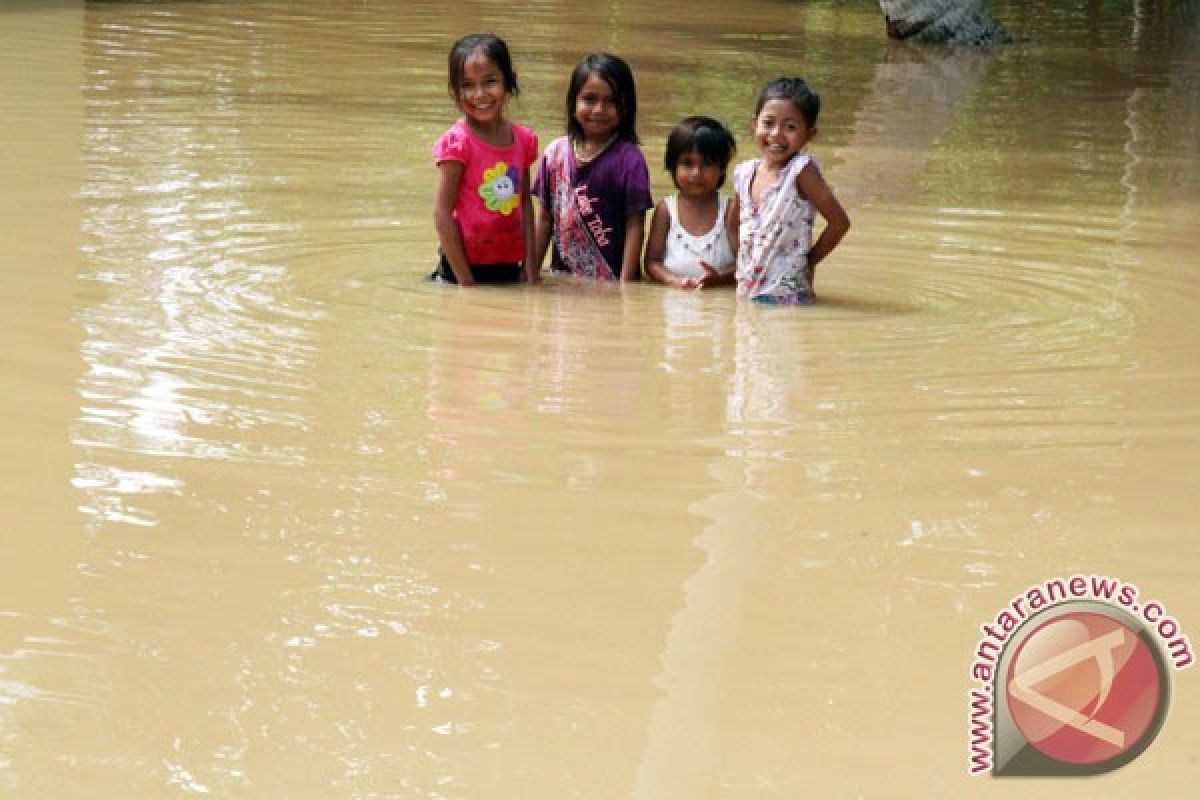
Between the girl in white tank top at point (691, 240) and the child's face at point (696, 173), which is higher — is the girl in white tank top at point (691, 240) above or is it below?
below

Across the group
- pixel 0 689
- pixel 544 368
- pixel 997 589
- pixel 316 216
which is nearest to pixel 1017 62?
pixel 316 216

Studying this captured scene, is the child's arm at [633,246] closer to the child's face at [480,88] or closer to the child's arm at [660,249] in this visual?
the child's arm at [660,249]

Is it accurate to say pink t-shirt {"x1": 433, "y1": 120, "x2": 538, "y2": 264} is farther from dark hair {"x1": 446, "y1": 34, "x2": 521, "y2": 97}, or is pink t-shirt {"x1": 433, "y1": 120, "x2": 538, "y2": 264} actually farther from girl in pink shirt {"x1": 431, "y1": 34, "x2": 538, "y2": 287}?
dark hair {"x1": 446, "y1": 34, "x2": 521, "y2": 97}

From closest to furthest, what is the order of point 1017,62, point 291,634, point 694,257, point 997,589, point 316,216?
point 291,634, point 997,589, point 694,257, point 316,216, point 1017,62

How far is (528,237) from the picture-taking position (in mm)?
7215

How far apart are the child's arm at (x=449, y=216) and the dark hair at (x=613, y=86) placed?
0.49m

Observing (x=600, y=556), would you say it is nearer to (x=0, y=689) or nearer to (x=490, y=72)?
(x=0, y=689)

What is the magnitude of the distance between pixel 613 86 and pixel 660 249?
2.12 ft

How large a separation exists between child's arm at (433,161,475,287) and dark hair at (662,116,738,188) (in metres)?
0.76

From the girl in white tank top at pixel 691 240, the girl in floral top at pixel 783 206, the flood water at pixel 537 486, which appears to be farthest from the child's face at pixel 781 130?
the flood water at pixel 537 486

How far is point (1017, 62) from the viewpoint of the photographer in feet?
52.9

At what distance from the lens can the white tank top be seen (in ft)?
24.0

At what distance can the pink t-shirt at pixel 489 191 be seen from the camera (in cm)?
700

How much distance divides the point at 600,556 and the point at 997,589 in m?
0.82
